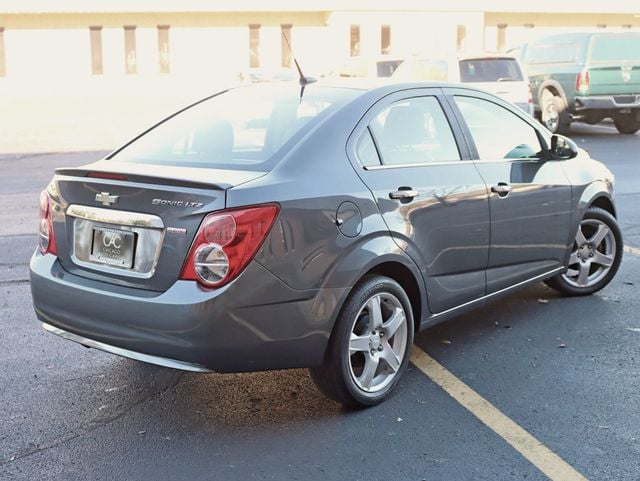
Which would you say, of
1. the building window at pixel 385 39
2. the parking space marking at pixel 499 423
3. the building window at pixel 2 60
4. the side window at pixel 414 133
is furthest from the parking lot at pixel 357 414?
the building window at pixel 385 39

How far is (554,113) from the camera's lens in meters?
18.1

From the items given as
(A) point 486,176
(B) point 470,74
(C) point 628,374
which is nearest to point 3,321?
(A) point 486,176

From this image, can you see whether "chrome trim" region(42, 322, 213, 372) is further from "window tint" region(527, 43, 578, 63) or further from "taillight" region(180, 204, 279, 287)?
"window tint" region(527, 43, 578, 63)

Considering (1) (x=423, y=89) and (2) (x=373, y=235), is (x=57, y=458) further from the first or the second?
(1) (x=423, y=89)

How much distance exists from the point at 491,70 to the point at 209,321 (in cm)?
1326

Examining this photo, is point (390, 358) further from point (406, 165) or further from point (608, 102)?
point (608, 102)

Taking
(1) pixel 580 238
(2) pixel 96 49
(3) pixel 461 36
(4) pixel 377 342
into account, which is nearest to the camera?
(4) pixel 377 342

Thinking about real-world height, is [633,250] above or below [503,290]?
below

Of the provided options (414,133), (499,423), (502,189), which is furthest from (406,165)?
(499,423)

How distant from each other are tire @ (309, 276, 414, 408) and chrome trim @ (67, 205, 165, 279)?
2.99 feet

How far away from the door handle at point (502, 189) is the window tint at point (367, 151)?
36.2 inches

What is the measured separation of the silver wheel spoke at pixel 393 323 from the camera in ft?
14.0

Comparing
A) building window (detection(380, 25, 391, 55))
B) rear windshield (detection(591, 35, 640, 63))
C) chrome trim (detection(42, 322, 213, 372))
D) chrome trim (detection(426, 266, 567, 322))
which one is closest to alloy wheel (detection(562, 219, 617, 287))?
chrome trim (detection(426, 266, 567, 322))

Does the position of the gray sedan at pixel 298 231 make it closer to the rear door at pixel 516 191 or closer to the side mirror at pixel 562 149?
the rear door at pixel 516 191
